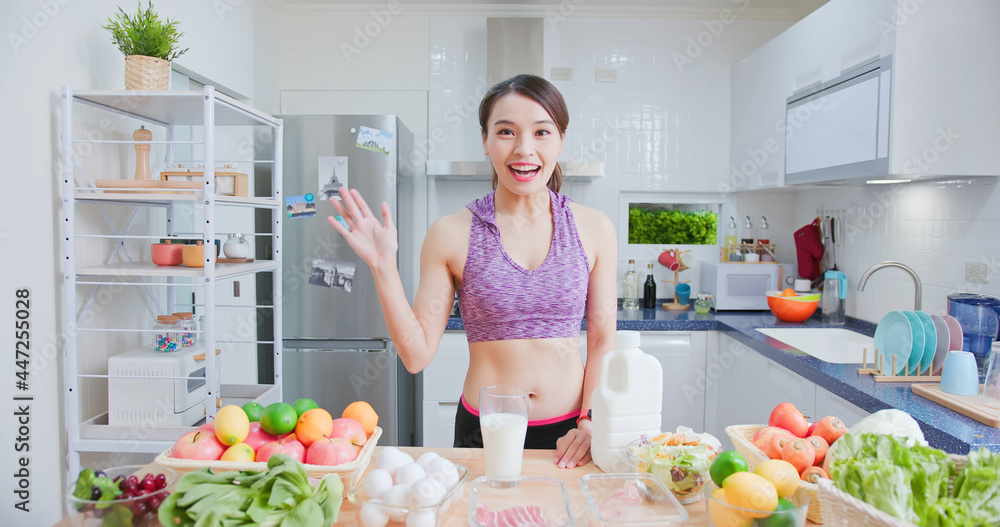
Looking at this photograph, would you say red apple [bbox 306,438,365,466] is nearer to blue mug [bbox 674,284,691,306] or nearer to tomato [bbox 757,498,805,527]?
tomato [bbox 757,498,805,527]

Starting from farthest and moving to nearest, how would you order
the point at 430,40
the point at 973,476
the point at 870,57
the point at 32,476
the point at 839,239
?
1. the point at 430,40
2. the point at 839,239
3. the point at 870,57
4. the point at 32,476
5. the point at 973,476

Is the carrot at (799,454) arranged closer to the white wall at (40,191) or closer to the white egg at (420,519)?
the white egg at (420,519)

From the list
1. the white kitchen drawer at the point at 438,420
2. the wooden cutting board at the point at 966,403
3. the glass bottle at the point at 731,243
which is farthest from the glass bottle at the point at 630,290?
the wooden cutting board at the point at 966,403

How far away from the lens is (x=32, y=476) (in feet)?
6.01

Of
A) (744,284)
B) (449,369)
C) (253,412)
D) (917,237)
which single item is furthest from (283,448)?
(744,284)

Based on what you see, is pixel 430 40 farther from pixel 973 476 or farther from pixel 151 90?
pixel 973 476

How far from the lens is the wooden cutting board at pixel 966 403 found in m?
1.51

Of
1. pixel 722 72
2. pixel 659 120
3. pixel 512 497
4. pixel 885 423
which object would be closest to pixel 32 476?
pixel 512 497

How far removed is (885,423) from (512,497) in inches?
21.7

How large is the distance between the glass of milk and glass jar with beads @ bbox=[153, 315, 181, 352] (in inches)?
51.0

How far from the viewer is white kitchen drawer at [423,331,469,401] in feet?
10.2

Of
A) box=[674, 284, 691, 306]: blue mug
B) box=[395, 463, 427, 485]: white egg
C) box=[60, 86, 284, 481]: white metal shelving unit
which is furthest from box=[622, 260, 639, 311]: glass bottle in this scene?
box=[395, 463, 427, 485]: white egg

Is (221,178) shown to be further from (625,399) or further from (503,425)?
(625,399)

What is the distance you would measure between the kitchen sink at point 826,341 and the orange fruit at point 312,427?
7.08 ft
